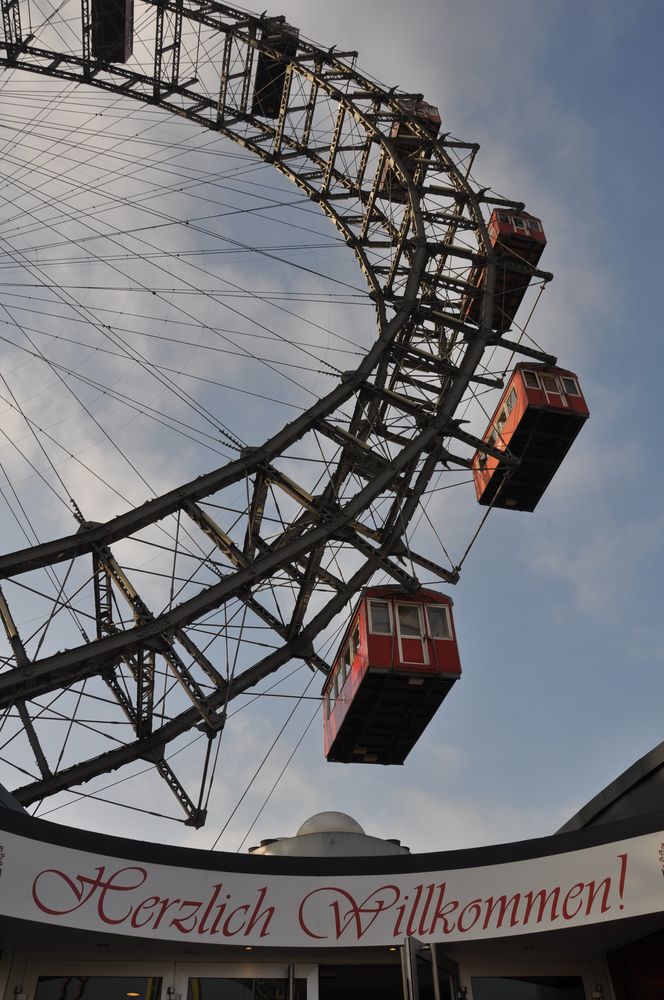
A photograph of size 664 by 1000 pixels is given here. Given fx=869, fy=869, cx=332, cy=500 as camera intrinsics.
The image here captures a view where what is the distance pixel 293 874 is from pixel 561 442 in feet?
53.2

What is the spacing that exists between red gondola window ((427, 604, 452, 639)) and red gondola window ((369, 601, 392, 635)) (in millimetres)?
1083

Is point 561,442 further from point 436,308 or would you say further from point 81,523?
point 81,523

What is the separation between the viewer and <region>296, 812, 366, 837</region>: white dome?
17516 mm

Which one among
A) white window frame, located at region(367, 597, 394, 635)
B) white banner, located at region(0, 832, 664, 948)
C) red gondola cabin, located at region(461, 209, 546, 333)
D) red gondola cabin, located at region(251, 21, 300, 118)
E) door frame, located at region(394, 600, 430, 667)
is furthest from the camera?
red gondola cabin, located at region(251, 21, 300, 118)

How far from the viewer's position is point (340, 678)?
77.3 feet

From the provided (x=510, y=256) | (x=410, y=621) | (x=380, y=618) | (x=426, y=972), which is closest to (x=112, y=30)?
(x=510, y=256)

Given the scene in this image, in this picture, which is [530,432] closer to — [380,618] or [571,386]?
[571,386]

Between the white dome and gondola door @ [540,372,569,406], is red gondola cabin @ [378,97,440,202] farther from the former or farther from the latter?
the white dome

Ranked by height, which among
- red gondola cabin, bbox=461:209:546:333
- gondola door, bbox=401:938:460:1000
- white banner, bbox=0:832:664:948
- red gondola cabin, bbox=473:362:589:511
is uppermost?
red gondola cabin, bbox=461:209:546:333

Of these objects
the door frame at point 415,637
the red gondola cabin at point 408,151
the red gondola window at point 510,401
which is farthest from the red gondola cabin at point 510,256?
the door frame at point 415,637

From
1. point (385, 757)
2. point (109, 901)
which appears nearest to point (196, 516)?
point (385, 757)

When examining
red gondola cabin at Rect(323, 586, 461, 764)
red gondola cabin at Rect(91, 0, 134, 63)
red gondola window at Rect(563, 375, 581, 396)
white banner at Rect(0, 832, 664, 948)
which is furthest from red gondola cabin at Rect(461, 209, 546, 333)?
white banner at Rect(0, 832, 664, 948)

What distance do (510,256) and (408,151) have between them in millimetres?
5284

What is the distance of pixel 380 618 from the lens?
22.5 metres
